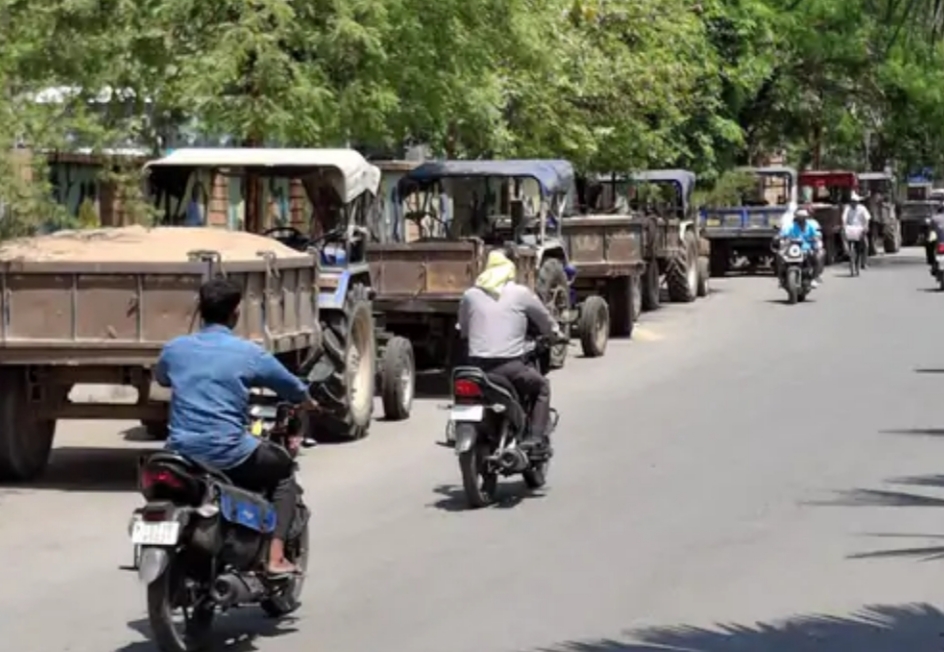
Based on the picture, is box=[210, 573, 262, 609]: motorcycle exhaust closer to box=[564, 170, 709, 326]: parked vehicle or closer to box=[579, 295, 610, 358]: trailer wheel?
box=[579, 295, 610, 358]: trailer wheel

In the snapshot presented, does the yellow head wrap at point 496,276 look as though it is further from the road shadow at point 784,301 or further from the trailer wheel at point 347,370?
the road shadow at point 784,301

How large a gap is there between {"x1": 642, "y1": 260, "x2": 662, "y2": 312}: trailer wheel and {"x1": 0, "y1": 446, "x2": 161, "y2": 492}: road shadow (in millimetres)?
16825

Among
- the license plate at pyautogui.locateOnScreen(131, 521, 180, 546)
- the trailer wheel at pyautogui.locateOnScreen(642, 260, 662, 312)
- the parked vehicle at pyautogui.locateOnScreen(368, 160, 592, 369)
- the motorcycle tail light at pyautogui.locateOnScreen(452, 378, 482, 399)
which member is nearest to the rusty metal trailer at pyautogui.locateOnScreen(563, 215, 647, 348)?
the parked vehicle at pyautogui.locateOnScreen(368, 160, 592, 369)

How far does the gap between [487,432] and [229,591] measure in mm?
4487

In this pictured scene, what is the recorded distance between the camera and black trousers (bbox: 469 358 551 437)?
13.0 m

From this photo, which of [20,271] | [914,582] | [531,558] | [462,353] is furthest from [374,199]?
[914,582]

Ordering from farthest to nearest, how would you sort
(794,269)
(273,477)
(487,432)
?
1. (794,269)
2. (487,432)
3. (273,477)

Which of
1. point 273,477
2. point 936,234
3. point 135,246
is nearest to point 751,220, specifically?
point 936,234

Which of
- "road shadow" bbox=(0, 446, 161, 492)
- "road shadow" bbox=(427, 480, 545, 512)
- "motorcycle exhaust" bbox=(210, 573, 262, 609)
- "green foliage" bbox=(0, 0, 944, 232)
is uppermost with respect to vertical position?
"green foliage" bbox=(0, 0, 944, 232)

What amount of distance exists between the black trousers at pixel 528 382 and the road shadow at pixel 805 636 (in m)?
4.09

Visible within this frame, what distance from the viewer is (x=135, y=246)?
44.5 feet

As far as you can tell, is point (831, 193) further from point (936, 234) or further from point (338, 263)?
point (338, 263)

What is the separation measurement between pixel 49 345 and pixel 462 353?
7115mm

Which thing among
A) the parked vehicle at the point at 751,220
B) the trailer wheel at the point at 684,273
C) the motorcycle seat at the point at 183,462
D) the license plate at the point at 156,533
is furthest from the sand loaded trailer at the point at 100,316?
the parked vehicle at the point at 751,220
